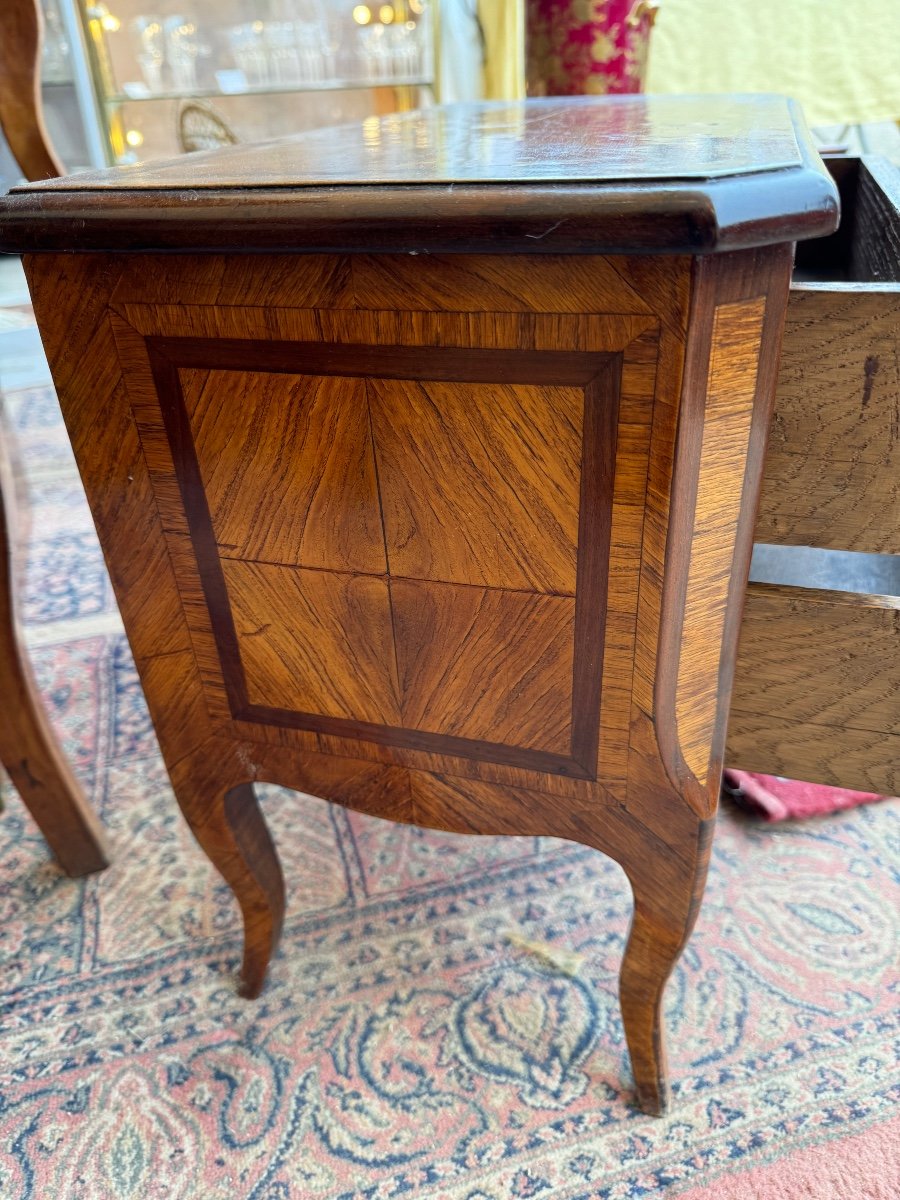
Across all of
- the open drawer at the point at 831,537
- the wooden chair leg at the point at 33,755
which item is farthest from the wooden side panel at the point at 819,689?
the wooden chair leg at the point at 33,755

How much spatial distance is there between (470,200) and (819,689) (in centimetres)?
40

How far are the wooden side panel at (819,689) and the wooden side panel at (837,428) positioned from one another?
0.04m

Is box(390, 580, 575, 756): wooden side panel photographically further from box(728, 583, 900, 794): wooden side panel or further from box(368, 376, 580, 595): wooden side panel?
box(728, 583, 900, 794): wooden side panel

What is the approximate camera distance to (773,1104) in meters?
0.68

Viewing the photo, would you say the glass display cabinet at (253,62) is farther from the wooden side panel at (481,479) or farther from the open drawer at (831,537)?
the wooden side panel at (481,479)

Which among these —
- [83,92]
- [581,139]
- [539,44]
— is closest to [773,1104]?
[581,139]

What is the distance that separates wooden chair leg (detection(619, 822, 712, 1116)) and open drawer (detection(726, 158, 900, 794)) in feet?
0.36

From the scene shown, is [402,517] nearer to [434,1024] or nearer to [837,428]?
[837,428]

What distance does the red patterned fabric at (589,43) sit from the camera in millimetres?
1143

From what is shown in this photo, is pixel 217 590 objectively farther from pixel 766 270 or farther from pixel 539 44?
pixel 539 44

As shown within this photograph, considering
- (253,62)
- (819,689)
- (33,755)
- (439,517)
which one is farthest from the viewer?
(253,62)

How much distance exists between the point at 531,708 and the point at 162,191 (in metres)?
0.34

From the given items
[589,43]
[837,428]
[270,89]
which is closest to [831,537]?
[837,428]

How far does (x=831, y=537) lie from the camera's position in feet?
1.80
